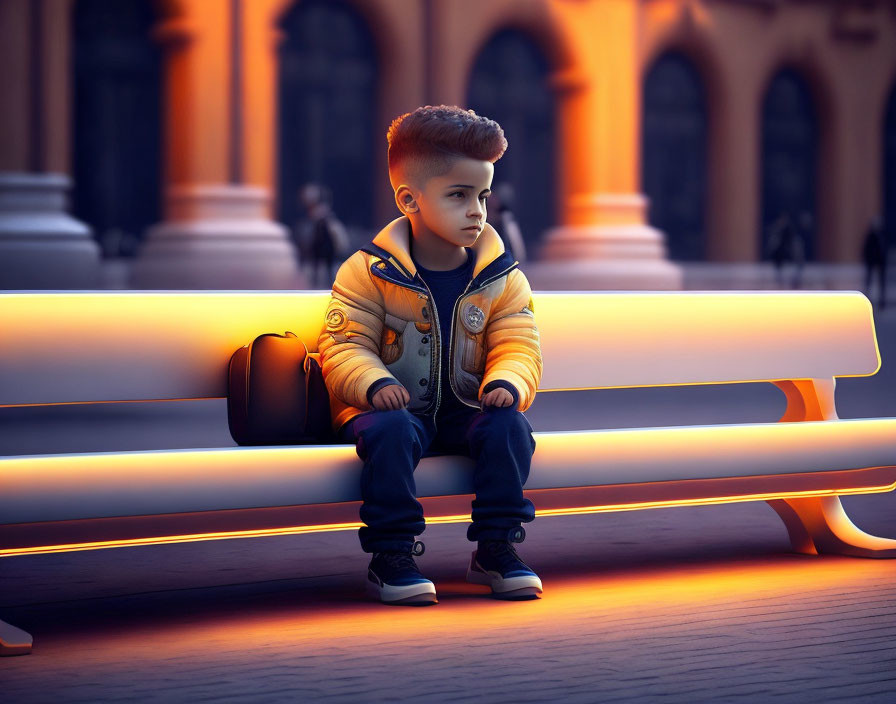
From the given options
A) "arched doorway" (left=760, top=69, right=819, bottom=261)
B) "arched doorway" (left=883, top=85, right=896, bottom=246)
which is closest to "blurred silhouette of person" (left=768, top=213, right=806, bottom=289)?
"arched doorway" (left=760, top=69, right=819, bottom=261)

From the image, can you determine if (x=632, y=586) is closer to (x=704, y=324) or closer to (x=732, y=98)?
(x=704, y=324)

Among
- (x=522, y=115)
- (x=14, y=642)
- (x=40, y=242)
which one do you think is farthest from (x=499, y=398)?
(x=522, y=115)

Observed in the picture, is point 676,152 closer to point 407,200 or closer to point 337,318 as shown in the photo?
point 407,200

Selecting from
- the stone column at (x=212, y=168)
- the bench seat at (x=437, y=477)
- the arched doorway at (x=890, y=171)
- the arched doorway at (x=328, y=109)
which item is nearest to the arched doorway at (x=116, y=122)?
the arched doorway at (x=328, y=109)

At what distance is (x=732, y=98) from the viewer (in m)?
25.4

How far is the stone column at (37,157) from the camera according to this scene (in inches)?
551

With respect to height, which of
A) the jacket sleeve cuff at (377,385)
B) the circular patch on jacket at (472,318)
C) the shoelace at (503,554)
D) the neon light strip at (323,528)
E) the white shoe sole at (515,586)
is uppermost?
the circular patch on jacket at (472,318)

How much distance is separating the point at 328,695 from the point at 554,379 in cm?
149

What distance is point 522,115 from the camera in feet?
79.9

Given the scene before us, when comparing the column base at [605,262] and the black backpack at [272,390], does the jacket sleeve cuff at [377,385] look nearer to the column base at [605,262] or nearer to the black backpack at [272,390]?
the black backpack at [272,390]

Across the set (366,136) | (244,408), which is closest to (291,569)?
(244,408)

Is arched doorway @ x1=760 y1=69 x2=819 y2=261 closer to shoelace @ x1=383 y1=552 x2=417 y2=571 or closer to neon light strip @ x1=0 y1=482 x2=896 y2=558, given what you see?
neon light strip @ x1=0 y1=482 x2=896 y2=558

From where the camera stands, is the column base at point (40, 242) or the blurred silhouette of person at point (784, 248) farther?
the blurred silhouette of person at point (784, 248)

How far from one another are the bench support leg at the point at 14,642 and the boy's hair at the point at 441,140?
4.79 feet
